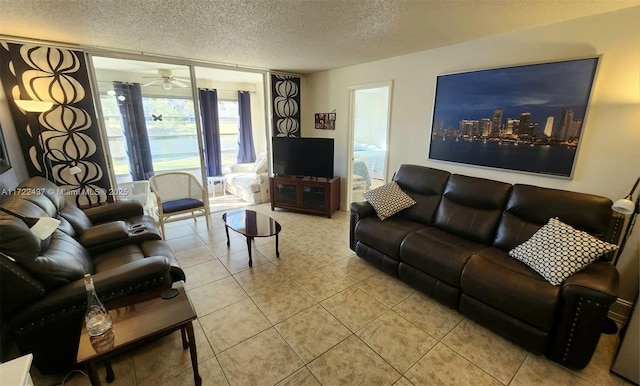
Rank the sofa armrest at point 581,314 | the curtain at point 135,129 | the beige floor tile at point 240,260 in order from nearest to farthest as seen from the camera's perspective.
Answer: the sofa armrest at point 581,314, the beige floor tile at point 240,260, the curtain at point 135,129

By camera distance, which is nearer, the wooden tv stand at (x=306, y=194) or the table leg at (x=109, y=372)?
the table leg at (x=109, y=372)

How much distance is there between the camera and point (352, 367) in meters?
1.75

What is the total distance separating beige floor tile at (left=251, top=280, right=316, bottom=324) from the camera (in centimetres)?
223

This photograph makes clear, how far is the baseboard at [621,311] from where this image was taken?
216 centimetres

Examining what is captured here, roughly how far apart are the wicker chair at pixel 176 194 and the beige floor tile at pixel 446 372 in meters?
3.23

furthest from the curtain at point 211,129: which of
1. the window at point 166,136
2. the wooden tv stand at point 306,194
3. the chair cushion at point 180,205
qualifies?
the chair cushion at point 180,205

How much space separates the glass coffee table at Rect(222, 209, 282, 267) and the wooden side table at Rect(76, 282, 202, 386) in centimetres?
126

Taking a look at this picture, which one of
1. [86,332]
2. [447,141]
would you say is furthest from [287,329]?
[447,141]

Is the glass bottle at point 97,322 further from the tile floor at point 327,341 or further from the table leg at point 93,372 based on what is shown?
the tile floor at point 327,341

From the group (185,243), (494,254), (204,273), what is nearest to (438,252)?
(494,254)

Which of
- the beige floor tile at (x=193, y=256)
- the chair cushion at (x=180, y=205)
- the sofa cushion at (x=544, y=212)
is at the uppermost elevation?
the sofa cushion at (x=544, y=212)

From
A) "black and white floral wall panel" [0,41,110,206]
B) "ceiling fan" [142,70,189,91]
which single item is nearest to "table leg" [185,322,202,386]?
"black and white floral wall panel" [0,41,110,206]

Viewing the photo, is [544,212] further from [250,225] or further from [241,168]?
[241,168]

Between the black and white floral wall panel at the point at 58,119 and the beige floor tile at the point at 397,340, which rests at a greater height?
the black and white floral wall panel at the point at 58,119
